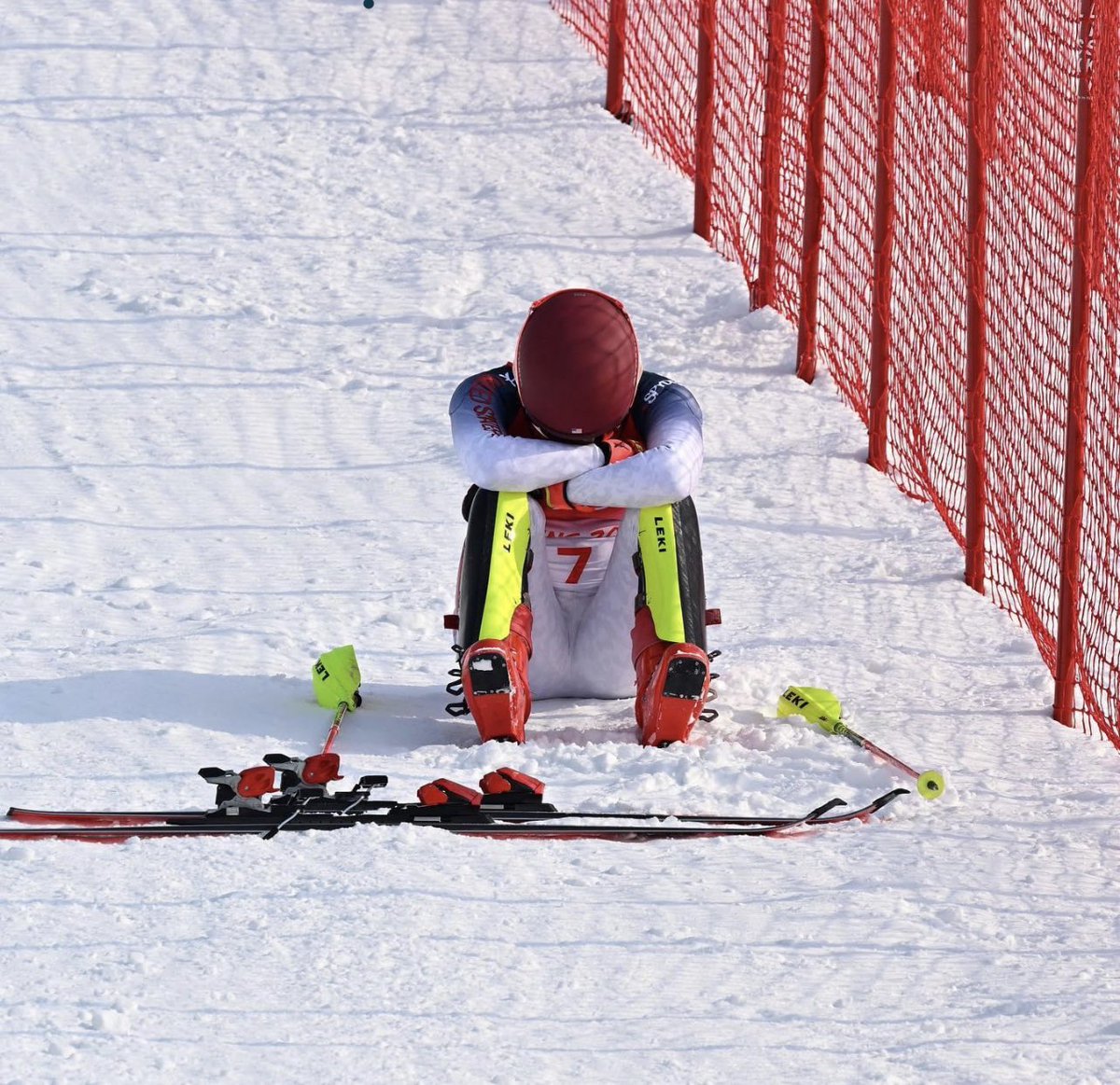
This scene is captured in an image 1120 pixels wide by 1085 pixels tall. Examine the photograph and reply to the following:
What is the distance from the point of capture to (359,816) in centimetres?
412

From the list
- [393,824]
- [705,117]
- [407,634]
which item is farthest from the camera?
[705,117]

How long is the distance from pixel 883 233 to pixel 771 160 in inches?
37.4

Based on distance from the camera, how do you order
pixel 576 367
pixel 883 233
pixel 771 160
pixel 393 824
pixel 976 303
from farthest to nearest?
1. pixel 771 160
2. pixel 883 233
3. pixel 976 303
4. pixel 576 367
5. pixel 393 824

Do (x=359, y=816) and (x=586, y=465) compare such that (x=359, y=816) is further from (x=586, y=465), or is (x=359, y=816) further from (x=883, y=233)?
(x=883, y=233)

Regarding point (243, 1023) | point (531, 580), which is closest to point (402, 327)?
point (531, 580)

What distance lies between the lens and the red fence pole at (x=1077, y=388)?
509cm

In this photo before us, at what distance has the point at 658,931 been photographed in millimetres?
3656

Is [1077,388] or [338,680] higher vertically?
[1077,388]

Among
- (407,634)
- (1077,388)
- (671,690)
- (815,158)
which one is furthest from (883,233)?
(671,690)

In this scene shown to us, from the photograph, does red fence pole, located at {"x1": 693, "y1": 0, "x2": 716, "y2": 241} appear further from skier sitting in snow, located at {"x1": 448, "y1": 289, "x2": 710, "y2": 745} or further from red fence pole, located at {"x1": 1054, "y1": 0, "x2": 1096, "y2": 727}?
skier sitting in snow, located at {"x1": 448, "y1": 289, "x2": 710, "y2": 745}

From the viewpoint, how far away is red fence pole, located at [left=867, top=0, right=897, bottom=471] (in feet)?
21.9

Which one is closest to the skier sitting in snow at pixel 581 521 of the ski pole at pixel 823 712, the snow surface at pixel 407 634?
the snow surface at pixel 407 634

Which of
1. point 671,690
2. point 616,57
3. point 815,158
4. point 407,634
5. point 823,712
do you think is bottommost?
point 407,634

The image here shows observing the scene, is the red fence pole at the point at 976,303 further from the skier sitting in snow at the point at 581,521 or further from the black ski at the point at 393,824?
the black ski at the point at 393,824
